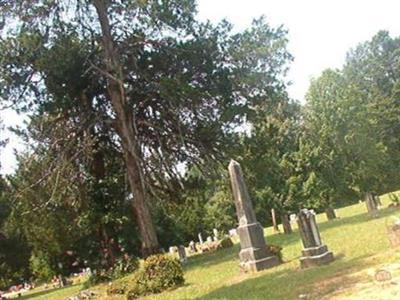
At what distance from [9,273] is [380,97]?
140 ft

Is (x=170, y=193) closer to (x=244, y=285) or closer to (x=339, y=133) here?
(x=244, y=285)

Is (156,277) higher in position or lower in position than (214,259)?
higher

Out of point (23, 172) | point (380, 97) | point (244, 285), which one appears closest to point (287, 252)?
point (244, 285)

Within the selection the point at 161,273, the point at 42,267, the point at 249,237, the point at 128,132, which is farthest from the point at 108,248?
the point at 42,267

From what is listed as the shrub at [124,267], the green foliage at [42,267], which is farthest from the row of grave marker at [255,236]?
the green foliage at [42,267]

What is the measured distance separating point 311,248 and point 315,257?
10.0 inches

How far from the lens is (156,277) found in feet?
47.5

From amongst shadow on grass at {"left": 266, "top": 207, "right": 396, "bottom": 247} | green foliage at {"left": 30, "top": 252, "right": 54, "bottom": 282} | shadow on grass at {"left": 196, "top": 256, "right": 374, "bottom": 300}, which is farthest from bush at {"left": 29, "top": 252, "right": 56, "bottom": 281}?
shadow on grass at {"left": 196, "top": 256, "right": 374, "bottom": 300}

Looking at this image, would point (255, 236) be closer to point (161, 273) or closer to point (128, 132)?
point (161, 273)

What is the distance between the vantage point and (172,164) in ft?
70.8

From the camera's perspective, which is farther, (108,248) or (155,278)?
(108,248)

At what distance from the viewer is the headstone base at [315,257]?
1202 cm

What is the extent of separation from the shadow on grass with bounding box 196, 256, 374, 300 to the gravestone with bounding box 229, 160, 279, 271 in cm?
132

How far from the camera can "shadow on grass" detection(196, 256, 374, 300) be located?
9.33 metres
